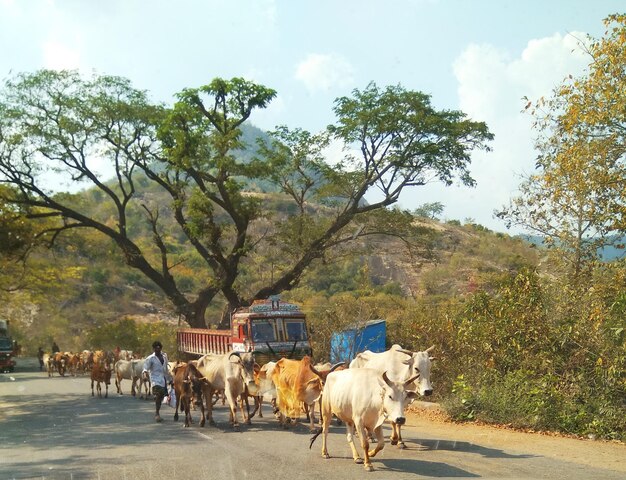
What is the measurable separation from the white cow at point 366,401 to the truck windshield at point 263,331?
1077 centimetres

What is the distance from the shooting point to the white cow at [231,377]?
1498cm

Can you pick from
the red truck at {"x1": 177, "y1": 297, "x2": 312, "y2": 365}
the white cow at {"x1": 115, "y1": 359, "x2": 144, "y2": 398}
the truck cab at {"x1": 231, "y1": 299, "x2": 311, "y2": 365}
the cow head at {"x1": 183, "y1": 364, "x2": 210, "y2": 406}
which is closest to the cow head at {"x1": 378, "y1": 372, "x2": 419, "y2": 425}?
the cow head at {"x1": 183, "y1": 364, "x2": 210, "y2": 406}

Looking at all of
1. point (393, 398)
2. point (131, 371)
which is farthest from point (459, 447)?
point (131, 371)

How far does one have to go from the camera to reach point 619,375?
13.3 meters

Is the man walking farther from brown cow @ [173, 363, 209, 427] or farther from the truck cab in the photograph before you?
the truck cab

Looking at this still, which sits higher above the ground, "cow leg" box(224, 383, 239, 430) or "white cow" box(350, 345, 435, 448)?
"white cow" box(350, 345, 435, 448)

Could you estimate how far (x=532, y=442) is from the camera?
41.7ft

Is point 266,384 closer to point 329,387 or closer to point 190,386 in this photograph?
point 190,386

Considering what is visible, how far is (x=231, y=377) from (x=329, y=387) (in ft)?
14.8

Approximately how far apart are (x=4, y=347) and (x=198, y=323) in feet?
46.6

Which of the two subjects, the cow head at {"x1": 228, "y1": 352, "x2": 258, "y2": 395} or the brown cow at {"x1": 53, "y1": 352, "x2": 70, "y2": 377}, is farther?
the brown cow at {"x1": 53, "y1": 352, "x2": 70, "y2": 377}

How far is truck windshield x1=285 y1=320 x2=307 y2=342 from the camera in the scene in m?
21.9

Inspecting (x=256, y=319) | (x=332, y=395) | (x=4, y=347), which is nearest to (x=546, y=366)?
(x=332, y=395)

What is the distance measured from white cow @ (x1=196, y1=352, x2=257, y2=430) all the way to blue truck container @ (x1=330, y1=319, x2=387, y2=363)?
24.6 feet
